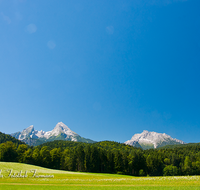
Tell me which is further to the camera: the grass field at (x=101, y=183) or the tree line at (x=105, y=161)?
the tree line at (x=105, y=161)

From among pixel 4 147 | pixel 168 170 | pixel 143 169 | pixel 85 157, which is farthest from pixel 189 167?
pixel 4 147

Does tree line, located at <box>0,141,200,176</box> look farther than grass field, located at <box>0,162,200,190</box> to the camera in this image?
Yes

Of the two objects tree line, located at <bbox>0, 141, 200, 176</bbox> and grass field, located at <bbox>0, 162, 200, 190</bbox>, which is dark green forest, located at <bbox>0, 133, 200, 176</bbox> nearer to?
tree line, located at <bbox>0, 141, 200, 176</bbox>

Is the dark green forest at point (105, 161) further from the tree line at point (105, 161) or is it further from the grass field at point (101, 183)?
the grass field at point (101, 183)

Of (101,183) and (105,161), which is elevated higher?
(101,183)

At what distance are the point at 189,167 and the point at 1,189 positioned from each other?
135 meters

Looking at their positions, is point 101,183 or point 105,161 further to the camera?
Answer: point 105,161

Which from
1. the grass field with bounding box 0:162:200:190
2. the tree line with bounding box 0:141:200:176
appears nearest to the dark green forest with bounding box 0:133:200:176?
the tree line with bounding box 0:141:200:176

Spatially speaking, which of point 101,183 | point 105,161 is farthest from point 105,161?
point 101,183

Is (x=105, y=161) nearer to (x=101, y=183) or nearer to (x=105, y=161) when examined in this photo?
(x=105, y=161)

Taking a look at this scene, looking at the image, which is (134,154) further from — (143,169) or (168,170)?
(168,170)

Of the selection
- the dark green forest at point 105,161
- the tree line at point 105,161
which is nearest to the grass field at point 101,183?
the tree line at point 105,161

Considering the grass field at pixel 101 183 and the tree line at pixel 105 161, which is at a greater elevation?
the grass field at pixel 101 183

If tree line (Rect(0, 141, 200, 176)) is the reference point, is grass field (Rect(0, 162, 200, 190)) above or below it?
above
